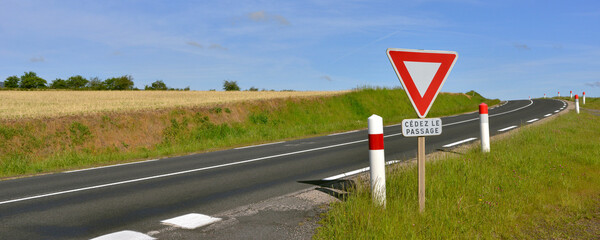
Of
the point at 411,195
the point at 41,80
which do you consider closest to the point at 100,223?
the point at 411,195

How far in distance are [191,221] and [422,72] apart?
10.7 ft

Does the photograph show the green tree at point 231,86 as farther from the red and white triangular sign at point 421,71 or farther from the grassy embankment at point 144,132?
the red and white triangular sign at point 421,71

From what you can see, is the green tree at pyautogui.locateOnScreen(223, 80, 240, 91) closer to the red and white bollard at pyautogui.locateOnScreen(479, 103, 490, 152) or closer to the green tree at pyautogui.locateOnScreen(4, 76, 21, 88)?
the green tree at pyautogui.locateOnScreen(4, 76, 21, 88)

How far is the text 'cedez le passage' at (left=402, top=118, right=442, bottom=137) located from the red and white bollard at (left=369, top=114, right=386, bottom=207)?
0.30 metres

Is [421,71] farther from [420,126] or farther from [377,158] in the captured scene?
[377,158]

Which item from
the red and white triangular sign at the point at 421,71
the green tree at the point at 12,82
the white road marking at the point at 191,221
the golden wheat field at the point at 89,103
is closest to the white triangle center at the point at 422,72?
the red and white triangular sign at the point at 421,71

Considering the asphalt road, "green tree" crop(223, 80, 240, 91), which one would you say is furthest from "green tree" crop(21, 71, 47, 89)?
the asphalt road

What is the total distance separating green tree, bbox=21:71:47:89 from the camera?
6894 cm

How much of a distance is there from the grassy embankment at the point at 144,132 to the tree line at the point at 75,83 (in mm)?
46247

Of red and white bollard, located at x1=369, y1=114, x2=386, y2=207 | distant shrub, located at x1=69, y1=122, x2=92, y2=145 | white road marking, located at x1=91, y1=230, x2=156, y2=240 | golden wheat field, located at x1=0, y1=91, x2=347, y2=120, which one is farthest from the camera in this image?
golden wheat field, located at x1=0, y1=91, x2=347, y2=120

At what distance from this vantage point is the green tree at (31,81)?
226 ft

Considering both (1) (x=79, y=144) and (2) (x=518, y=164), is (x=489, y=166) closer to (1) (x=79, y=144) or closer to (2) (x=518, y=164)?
(2) (x=518, y=164)

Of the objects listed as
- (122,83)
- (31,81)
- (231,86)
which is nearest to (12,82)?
(31,81)

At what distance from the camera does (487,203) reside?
16.1ft
